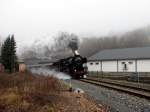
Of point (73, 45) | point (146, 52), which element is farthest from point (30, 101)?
point (146, 52)

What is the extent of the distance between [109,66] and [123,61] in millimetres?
3668

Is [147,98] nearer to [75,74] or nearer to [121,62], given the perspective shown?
[75,74]

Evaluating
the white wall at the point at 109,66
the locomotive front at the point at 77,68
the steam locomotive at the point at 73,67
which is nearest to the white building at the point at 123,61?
the white wall at the point at 109,66

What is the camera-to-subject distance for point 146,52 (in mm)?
53844

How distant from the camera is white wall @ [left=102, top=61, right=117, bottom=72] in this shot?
188 feet

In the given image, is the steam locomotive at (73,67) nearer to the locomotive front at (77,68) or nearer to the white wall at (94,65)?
the locomotive front at (77,68)

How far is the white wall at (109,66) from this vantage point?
5726cm

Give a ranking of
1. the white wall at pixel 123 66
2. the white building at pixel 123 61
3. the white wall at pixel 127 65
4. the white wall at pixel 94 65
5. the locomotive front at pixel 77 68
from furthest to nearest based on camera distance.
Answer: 1. the white wall at pixel 94 65
2. the white wall at pixel 127 65
3. the white building at pixel 123 61
4. the white wall at pixel 123 66
5. the locomotive front at pixel 77 68

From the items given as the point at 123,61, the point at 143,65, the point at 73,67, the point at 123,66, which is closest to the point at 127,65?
the point at 123,66

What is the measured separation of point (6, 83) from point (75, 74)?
22445mm

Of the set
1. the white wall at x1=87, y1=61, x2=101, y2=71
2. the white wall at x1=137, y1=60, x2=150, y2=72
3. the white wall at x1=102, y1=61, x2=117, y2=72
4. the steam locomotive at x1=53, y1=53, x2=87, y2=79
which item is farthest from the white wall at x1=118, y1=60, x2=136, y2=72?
the steam locomotive at x1=53, y1=53, x2=87, y2=79

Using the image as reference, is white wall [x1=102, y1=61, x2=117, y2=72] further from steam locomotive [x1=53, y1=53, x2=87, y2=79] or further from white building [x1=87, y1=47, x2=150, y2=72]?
steam locomotive [x1=53, y1=53, x2=87, y2=79]

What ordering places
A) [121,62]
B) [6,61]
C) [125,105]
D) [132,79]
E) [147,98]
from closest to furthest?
[125,105]
[147,98]
[132,79]
[6,61]
[121,62]

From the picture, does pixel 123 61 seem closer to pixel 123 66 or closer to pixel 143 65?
pixel 123 66
